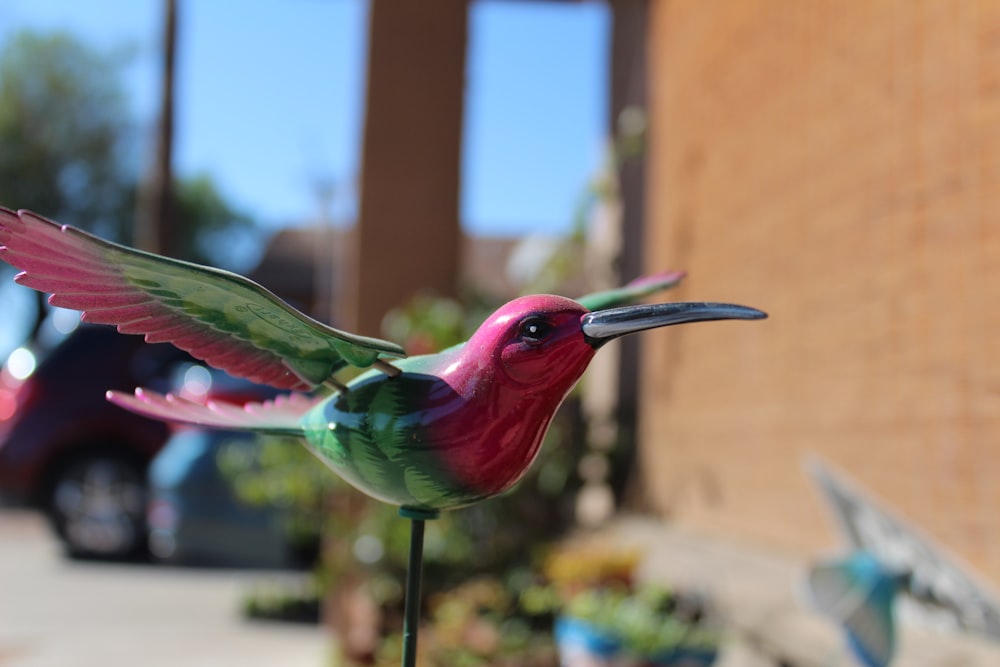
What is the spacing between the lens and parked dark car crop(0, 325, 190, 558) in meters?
8.54

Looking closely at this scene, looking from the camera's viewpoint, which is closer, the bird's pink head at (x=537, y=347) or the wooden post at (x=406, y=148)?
the bird's pink head at (x=537, y=347)

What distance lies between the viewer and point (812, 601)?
1603 millimetres

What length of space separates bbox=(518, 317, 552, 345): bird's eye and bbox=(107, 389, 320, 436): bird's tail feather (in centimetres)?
27

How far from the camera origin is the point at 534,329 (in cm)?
92

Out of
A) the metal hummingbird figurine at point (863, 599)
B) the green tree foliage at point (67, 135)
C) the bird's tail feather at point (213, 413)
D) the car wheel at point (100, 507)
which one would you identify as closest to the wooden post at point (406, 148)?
the car wheel at point (100, 507)

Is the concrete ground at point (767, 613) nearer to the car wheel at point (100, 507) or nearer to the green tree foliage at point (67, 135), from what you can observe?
the car wheel at point (100, 507)

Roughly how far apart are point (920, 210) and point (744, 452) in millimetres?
1707

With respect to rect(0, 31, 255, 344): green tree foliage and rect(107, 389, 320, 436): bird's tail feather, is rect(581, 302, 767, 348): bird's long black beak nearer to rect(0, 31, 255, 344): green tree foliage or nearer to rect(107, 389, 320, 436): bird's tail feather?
rect(107, 389, 320, 436): bird's tail feather

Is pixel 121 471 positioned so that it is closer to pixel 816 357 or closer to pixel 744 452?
pixel 744 452

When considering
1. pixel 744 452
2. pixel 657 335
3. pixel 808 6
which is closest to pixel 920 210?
pixel 808 6

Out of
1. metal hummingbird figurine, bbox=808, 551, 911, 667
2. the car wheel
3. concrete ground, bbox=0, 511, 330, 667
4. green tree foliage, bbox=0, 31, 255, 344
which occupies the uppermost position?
green tree foliage, bbox=0, 31, 255, 344

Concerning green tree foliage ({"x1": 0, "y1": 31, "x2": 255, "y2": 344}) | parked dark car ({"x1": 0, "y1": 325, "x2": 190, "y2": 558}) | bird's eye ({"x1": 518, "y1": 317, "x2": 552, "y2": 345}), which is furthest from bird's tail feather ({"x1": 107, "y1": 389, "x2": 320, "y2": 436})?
green tree foliage ({"x1": 0, "y1": 31, "x2": 255, "y2": 344})

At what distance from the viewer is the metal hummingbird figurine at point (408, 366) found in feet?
A: 2.88

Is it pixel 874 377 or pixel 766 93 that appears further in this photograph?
pixel 766 93
